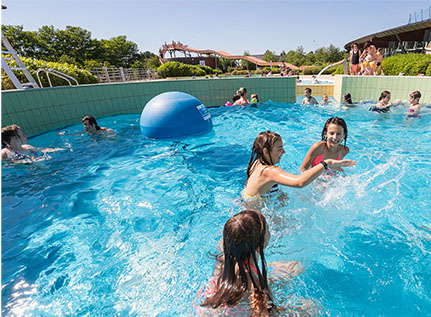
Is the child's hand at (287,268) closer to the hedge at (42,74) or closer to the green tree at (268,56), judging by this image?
the hedge at (42,74)

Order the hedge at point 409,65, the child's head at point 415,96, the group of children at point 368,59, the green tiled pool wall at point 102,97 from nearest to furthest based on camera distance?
1. the child's head at point 415,96
2. the green tiled pool wall at point 102,97
3. the group of children at point 368,59
4. the hedge at point 409,65

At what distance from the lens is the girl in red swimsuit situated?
372cm

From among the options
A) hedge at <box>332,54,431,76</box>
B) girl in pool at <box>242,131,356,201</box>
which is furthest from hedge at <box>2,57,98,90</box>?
hedge at <box>332,54,431,76</box>

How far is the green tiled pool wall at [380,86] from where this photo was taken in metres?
10.4

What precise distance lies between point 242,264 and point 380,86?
12725mm

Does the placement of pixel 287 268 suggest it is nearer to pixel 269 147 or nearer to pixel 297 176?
pixel 297 176

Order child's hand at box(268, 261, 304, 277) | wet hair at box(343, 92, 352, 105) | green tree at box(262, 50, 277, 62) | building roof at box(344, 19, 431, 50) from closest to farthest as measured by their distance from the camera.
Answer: child's hand at box(268, 261, 304, 277) < wet hair at box(343, 92, 352, 105) < building roof at box(344, 19, 431, 50) < green tree at box(262, 50, 277, 62)

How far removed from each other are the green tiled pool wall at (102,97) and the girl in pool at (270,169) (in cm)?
889

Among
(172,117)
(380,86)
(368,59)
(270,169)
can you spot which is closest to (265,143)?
(270,169)

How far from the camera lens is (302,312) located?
7.16ft

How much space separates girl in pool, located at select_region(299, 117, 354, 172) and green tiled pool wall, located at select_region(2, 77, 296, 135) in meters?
9.24

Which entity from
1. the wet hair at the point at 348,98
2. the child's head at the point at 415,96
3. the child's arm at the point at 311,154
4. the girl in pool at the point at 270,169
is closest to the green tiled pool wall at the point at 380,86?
the wet hair at the point at 348,98

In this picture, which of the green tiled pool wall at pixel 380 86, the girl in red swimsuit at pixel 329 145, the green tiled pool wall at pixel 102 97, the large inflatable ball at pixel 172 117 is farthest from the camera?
the green tiled pool wall at pixel 380 86

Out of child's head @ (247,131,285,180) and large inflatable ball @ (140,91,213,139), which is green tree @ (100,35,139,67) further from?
child's head @ (247,131,285,180)
